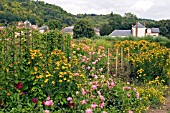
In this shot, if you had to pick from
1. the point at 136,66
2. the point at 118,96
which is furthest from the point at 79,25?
the point at 118,96

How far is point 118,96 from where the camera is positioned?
15.7 ft

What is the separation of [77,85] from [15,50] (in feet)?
3.26

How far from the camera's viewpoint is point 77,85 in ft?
13.3

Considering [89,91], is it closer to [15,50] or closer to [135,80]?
[15,50]

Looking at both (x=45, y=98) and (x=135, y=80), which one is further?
(x=135, y=80)

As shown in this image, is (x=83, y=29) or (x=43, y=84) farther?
(x=83, y=29)

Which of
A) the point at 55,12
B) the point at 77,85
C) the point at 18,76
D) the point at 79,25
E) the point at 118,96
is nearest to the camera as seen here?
the point at 18,76

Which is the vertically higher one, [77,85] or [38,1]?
[38,1]

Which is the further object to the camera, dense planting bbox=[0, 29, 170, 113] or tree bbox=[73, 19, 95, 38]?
tree bbox=[73, 19, 95, 38]

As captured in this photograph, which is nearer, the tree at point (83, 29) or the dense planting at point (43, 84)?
the dense planting at point (43, 84)

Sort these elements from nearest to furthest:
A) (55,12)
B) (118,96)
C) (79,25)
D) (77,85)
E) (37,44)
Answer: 1. (77,85)
2. (37,44)
3. (118,96)
4. (79,25)
5. (55,12)

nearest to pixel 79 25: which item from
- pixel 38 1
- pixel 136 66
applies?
pixel 38 1

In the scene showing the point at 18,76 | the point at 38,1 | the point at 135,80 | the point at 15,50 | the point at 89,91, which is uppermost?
the point at 38,1

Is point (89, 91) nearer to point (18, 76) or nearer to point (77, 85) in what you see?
point (77, 85)
